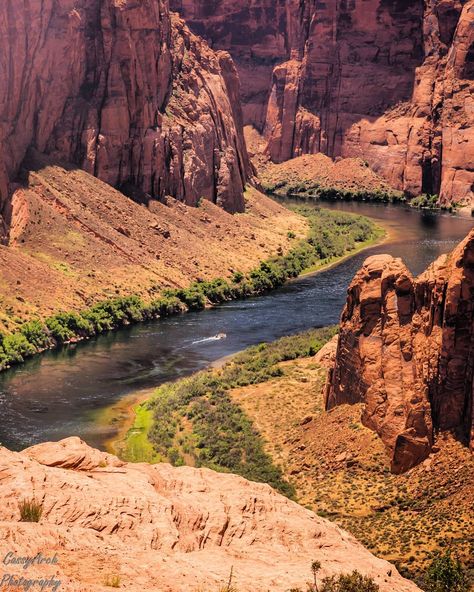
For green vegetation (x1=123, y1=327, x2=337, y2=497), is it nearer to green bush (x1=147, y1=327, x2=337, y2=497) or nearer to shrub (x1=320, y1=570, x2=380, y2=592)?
green bush (x1=147, y1=327, x2=337, y2=497)

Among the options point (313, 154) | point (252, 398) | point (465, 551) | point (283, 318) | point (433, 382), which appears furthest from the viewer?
point (313, 154)

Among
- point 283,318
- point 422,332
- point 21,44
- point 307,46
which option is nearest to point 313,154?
point 307,46

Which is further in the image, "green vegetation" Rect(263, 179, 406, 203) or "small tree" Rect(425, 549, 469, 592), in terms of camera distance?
"green vegetation" Rect(263, 179, 406, 203)

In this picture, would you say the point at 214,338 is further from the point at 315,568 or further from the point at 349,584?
the point at 349,584

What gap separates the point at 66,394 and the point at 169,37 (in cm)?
6477

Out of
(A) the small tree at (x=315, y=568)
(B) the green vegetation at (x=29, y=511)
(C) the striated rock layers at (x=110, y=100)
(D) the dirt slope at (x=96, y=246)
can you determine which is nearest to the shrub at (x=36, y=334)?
(D) the dirt slope at (x=96, y=246)

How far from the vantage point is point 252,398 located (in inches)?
2136

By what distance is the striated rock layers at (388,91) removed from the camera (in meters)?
162

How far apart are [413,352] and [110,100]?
68323 millimetres

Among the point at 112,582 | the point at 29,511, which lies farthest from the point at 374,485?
the point at 112,582

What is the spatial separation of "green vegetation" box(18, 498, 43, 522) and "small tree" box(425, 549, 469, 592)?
513 inches

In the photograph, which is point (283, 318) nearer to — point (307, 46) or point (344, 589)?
point (344, 589)

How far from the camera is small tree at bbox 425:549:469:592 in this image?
30625mm

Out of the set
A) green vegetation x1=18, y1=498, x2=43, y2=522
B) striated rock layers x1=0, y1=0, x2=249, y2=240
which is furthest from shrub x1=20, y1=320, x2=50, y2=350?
green vegetation x1=18, y1=498, x2=43, y2=522
